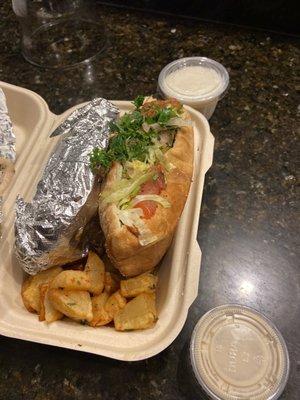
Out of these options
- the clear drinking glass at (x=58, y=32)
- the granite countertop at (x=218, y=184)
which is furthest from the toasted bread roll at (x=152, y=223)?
the clear drinking glass at (x=58, y=32)

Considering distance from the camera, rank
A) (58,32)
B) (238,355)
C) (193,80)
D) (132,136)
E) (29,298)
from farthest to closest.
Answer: (58,32) → (193,80) → (132,136) → (29,298) → (238,355)

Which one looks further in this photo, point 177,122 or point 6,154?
point 6,154

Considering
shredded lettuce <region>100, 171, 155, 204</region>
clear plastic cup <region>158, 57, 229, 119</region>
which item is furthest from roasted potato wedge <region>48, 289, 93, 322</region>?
clear plastic cup <region>158, 57, 229, 119</region>

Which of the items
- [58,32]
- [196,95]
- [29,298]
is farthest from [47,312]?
[58,32]

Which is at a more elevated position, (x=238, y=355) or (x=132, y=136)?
(x=132, y=136)

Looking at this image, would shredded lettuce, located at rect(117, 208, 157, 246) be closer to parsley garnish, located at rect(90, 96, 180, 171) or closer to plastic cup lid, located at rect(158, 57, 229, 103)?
parsley garnish, located at rect(90, 96, 180, 171)

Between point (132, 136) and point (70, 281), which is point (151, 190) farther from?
point (70, 281)

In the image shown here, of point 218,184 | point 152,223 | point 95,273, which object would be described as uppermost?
point 152,223
